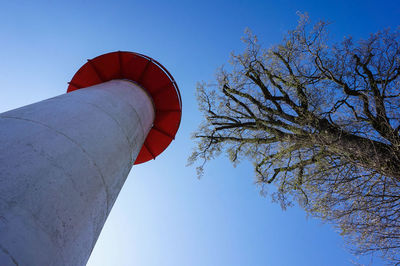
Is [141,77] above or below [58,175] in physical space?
above

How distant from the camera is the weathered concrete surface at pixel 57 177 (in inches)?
59.8

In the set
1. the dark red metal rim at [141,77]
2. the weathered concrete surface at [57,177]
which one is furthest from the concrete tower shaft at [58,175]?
the dark red metal rim at [141,77]

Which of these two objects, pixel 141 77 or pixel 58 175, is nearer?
pixel 58 175

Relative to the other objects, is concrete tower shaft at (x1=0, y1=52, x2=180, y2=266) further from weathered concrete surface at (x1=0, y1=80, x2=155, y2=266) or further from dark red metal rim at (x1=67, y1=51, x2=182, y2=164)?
dark red metal rim at (x1=67, y1=51, x2=182, y2=164)

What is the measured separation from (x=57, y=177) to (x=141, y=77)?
4.89 meters

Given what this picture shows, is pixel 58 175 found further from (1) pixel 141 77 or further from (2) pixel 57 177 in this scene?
(1) pixel 141 77

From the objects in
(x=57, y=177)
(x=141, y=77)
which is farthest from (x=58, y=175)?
(x=141, y=77)

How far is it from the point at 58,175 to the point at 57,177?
0.03 meters

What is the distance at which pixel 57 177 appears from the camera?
1946 mm

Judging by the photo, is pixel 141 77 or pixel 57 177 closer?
pixel 57 177

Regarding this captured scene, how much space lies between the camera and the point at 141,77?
6332 mm

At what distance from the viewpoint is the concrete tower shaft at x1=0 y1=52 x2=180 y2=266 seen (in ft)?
4.99

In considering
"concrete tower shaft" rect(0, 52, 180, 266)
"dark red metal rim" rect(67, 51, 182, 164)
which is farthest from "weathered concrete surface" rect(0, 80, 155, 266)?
"dark red metal rim" rect(67, 51, 182, 164)

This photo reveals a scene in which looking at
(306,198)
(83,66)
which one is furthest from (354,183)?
(83,66)
